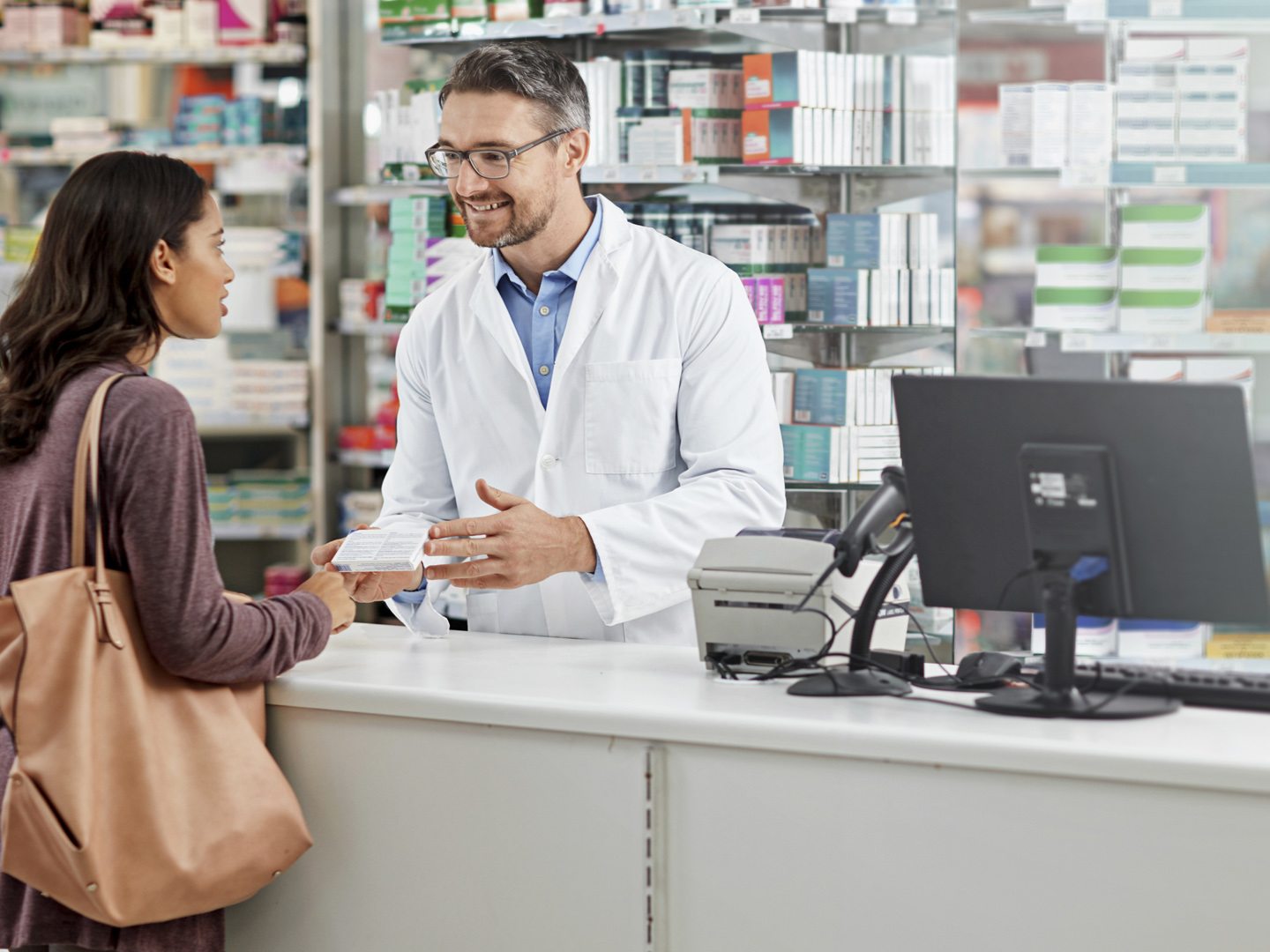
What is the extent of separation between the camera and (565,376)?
2146 millimetres

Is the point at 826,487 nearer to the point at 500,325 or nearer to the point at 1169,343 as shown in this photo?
the point at 1169,343

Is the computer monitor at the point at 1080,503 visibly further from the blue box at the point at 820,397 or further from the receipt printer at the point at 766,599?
the blue box at the point at 820,397

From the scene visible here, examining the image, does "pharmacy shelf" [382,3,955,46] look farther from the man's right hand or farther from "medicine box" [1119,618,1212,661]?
the man's right hand

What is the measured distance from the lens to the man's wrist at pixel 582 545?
6.24 feet

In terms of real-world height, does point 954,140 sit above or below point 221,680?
above

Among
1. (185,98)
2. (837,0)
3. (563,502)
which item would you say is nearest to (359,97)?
(185,98)

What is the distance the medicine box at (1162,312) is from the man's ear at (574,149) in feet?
6.72

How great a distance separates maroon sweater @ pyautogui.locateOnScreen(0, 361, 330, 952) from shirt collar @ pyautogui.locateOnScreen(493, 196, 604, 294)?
0.90 meters

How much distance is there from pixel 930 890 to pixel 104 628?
95 cm

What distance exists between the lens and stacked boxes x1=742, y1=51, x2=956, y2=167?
12.1ft

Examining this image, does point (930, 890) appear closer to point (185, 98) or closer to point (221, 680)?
point (221, 680)

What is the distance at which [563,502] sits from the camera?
2135 mm

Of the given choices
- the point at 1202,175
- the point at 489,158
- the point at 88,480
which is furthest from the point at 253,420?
the point at 88,480

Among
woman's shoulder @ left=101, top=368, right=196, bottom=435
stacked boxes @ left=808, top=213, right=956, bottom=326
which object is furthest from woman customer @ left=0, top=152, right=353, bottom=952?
stacked boxes @ left=808, top=213, right=956, bottom=326
